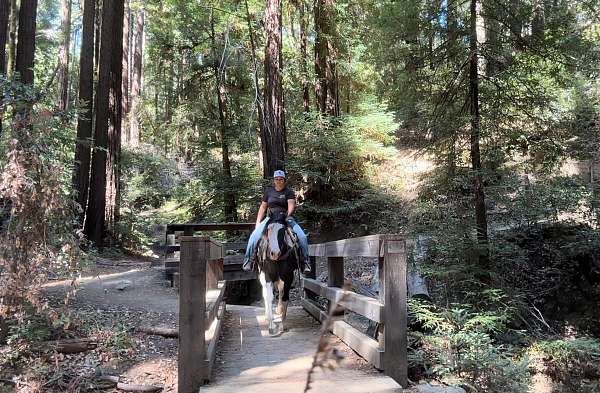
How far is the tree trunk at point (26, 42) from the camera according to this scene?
37.7ft

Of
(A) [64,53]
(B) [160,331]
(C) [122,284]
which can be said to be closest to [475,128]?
(B) [160,331]

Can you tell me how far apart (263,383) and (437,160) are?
6344mm

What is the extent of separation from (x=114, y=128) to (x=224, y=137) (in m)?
3.69

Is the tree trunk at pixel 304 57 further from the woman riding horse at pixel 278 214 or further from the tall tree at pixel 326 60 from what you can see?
the woman riding horse at pixel 278 214

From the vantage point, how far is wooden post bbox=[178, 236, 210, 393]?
424 cm

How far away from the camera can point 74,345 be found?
19.5ft

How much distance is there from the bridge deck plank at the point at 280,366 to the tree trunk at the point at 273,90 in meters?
6.39

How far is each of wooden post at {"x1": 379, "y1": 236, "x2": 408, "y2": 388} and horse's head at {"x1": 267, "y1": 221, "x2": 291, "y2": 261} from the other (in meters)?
2.02

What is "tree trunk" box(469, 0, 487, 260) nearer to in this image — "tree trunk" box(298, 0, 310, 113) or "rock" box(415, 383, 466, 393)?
"rock" box(415, 383, 466, 393)

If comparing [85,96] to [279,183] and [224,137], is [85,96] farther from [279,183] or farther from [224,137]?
[279,183]

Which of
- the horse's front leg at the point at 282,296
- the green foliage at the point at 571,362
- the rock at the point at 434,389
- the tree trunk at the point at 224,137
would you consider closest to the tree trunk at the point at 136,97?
the tree trunk at the point at 224,137

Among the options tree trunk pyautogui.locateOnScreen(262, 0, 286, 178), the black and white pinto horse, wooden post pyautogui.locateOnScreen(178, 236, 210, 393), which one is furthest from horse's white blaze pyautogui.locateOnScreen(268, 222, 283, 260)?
tree trunk pyautogui.locateOnScreen(262, 0, 286, 178)

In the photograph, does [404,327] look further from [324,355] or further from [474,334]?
[324,355]

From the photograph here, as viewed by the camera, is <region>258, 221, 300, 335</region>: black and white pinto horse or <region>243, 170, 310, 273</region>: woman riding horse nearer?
<region>258, 221, 300, 335</region>: black and white pinto horse
